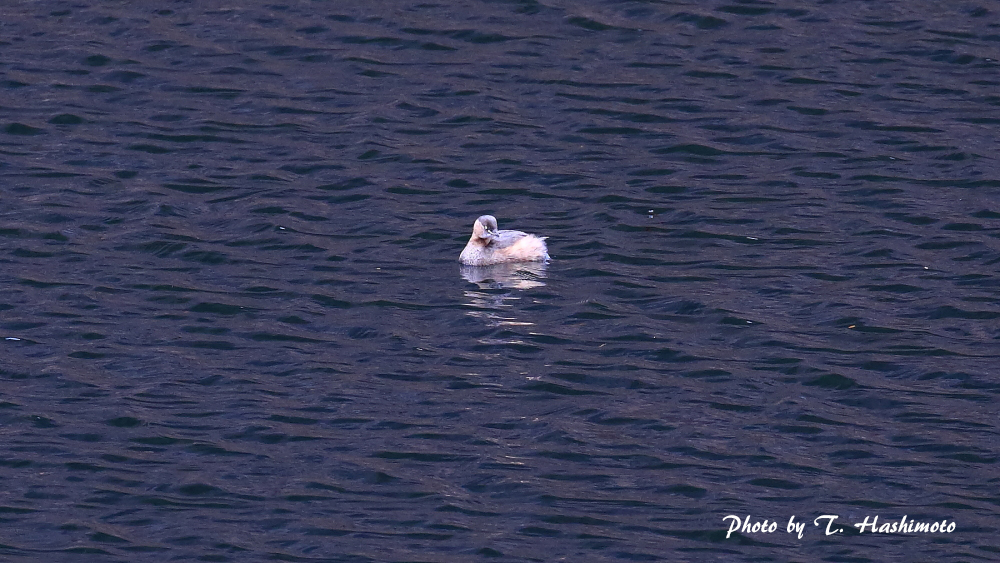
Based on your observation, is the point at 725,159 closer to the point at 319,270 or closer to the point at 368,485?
the point at 319,270

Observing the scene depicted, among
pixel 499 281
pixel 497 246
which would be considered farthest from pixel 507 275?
pixel 497 246

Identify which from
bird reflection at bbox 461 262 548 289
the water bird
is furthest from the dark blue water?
the water bird

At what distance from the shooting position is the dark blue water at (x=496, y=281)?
1292 cm

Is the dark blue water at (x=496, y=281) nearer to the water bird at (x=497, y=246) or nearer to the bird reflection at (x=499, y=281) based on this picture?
the bird reflection at (x=499, y=281)

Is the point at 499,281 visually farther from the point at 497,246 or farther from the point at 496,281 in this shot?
the point at 497,246

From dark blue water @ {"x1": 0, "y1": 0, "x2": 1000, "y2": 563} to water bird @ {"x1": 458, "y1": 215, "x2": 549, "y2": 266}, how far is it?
25 cm

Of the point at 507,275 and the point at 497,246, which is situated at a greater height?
the point at 497,246

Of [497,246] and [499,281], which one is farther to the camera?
[497,246]

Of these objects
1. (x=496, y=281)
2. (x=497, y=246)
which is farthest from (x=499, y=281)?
(x=497, y=246)

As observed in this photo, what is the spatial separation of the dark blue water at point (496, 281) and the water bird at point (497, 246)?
0.82 ft

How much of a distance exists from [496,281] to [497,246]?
1.44ft

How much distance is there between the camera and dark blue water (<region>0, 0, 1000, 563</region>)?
42.4 feet

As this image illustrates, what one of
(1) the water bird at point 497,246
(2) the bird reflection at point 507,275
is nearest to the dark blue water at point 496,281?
(2) the bird reflection at point 507,275

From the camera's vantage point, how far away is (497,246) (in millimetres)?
18344
